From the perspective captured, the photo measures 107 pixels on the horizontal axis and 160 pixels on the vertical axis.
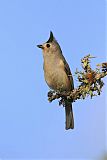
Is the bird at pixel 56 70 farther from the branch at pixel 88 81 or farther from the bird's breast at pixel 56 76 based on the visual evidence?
the branch at pixel 88 81

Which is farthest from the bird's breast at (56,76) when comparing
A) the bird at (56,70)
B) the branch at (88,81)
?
the branch at (88,81)

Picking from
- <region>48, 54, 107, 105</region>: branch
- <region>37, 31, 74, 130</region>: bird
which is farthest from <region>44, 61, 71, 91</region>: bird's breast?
<region>48, 54, 107, 105</region>: branch

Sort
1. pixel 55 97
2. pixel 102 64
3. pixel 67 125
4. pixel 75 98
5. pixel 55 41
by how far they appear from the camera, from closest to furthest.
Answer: pixel 102 64 < pixel 75 98 < pixel 55 97 < pixel 67 125 < pixel 55 41

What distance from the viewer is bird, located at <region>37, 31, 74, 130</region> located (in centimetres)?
648

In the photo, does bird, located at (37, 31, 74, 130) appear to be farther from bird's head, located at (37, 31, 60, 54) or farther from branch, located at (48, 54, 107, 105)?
branch, located at (48, 54, 107, 105)

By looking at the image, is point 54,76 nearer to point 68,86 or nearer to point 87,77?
point 68,86

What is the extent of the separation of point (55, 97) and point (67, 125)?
2.59 meters

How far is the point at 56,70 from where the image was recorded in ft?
21.8

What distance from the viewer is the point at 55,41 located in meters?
6.62

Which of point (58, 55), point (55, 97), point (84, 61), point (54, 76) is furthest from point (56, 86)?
point (84, 61)

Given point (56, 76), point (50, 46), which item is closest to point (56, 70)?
point (56, 76)

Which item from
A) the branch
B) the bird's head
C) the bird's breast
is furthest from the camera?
the bird's head

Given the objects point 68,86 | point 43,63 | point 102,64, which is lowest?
point 102,64

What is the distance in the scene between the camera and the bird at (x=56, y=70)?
6.48m
